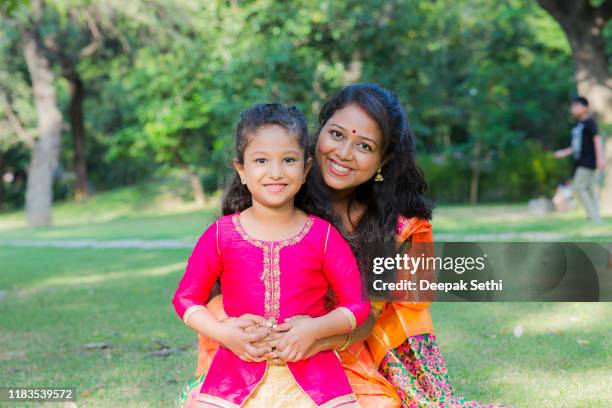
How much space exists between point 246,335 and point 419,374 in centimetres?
84

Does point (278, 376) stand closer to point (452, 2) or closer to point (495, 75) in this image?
point (495, 75)

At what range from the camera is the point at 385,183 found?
2.87 m

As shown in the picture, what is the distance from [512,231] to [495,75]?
12.9 meters

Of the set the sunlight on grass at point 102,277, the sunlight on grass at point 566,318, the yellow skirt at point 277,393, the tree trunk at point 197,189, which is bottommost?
the tree trunk at point 197,189

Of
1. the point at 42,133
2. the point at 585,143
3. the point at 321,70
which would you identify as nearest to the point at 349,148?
the point at 585,143

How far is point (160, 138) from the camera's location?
25531 mm

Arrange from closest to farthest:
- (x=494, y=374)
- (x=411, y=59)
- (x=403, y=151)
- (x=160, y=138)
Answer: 1. (x=403, y=151)
2. (x=494, y=374)
3. (x=411, y=59)
4. (x=160, y=138)

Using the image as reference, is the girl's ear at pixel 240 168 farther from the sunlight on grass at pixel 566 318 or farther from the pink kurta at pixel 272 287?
the sunlight on grass at pixel 566 318

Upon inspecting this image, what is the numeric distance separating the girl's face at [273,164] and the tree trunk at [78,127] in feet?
86.8

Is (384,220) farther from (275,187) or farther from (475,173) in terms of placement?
(475,173)

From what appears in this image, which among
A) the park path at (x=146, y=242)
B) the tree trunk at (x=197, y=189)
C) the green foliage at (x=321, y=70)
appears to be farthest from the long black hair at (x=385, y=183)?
→ the tree trunk at (x=197, y=189)

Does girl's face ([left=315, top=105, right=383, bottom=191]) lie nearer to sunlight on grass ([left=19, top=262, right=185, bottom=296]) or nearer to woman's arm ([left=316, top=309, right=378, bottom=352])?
woman's arm ([left=316, top=309, right=378, bottom=352])

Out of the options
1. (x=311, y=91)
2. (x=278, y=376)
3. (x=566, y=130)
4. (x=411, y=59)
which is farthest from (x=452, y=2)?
(x=278, y=376)

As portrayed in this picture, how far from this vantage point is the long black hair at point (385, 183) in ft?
8.91
